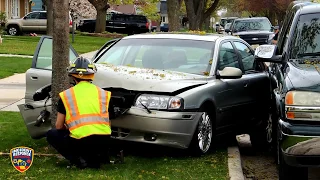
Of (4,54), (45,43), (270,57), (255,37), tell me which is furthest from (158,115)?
(255,37)

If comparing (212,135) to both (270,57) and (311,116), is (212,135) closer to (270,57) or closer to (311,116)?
(270,57)

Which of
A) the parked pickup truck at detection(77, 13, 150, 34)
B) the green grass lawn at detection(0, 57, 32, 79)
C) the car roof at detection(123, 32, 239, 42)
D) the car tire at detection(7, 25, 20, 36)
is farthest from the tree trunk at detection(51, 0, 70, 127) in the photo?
the parked pickup truck at detection(77, 13, 150, 34)

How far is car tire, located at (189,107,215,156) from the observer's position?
7.22 m

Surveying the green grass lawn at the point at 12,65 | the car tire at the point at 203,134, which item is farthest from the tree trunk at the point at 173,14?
the car tire at the point at 203,134

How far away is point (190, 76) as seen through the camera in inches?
304

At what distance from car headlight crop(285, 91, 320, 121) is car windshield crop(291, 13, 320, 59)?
4.27ft

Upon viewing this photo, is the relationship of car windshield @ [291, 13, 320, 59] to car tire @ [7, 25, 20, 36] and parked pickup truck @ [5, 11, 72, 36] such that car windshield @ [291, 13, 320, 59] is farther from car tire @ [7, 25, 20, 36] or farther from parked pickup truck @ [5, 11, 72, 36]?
car tire @ [7, 25, 20, 36]

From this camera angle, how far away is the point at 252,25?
1168 inches

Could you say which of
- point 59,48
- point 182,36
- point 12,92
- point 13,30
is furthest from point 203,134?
point 13,30

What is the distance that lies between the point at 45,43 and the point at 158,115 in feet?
9.91

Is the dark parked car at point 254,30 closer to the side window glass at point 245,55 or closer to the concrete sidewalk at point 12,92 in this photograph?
the concrete sidewalk at point 12,92

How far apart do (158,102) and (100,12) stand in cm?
4030

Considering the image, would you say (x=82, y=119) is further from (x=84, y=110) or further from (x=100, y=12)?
(x=100, y=12)

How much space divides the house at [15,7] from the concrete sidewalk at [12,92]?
29.8m
